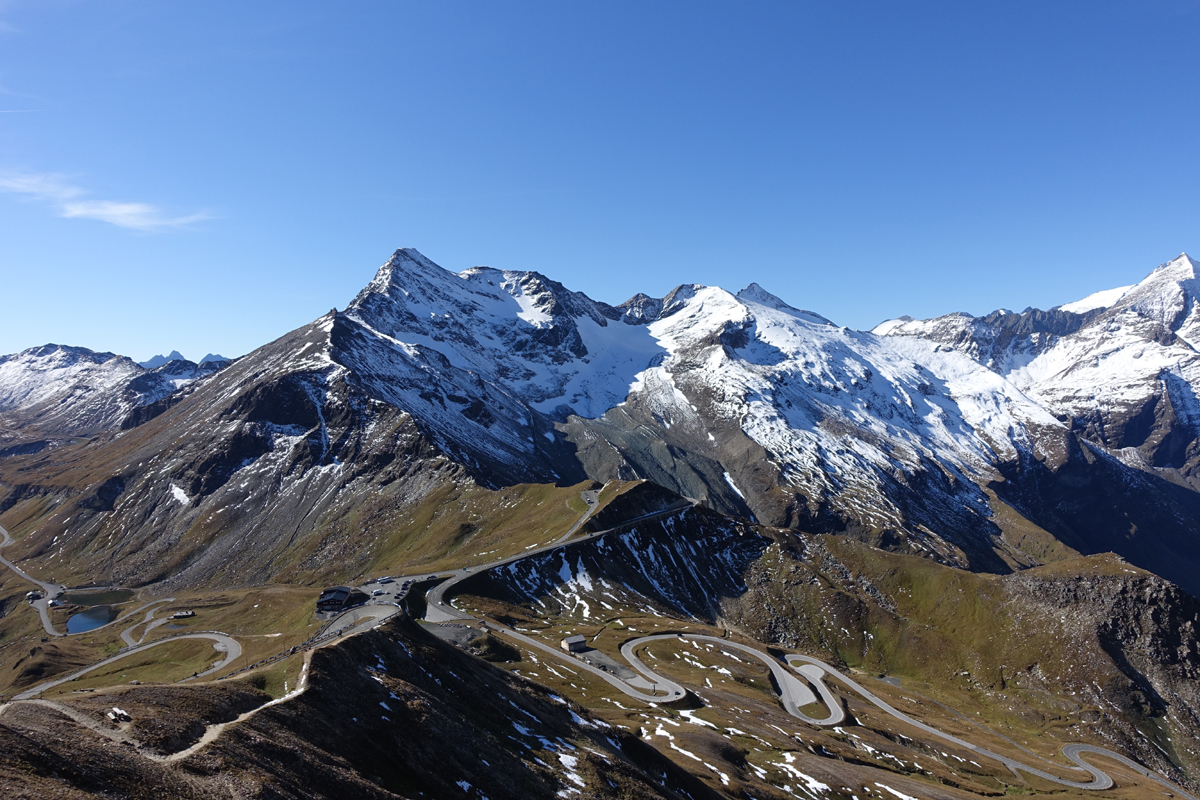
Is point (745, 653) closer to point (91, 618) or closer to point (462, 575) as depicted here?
point (462, 575)

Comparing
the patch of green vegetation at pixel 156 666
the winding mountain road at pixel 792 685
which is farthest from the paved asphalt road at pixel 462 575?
the patch of green vegetation at pixel 156 666

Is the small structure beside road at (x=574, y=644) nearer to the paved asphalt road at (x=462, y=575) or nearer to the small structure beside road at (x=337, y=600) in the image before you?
the paved asphalt road at (x=462, y=575)

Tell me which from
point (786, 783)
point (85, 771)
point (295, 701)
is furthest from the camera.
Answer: point (786, 783)

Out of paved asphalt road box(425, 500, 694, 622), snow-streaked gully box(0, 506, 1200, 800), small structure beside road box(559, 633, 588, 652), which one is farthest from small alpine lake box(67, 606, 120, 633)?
small structure beside road box(559, 633, 588, 652)

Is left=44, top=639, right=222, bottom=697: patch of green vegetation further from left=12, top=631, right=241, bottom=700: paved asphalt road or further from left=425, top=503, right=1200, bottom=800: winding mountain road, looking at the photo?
left=425, top=503, right=1200, bottom=800: winding mountain road

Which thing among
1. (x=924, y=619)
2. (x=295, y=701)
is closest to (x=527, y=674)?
(x=295, y=701)

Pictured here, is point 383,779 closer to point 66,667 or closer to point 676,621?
point 676,621

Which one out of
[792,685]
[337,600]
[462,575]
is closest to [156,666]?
[337,600]

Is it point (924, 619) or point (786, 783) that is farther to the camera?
point (924, 619)

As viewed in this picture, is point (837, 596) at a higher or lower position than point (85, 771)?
lower
